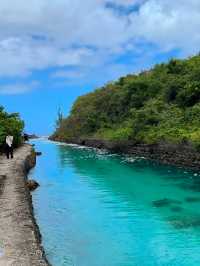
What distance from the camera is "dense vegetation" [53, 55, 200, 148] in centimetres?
4431

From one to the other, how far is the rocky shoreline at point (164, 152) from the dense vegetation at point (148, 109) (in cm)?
52

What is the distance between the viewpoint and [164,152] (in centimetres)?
4153

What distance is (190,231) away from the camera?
17.2 m

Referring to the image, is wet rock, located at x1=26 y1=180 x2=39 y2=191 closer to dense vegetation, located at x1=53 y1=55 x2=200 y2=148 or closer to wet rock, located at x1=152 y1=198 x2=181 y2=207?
wet rock, located at x1=152 y1=198 x2=181 y2=207

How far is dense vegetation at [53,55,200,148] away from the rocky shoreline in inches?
20.6

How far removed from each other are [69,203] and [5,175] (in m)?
4.15

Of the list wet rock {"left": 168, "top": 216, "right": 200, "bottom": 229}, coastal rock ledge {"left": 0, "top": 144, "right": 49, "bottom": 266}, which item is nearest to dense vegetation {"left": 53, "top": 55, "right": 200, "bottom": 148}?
wet rock {"left": 168, "top": 216, "right": 200, "bottom": 229}

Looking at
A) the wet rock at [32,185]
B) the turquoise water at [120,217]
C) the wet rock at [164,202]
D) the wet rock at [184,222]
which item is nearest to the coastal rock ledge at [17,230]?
the turquoise water at [120,217]

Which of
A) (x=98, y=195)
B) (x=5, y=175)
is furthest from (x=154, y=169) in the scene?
(x=5, y=175)

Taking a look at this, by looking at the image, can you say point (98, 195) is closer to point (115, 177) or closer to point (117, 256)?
point (115, 177)

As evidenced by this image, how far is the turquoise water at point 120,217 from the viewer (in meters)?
14.8

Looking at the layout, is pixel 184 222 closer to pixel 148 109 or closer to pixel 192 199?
pixel 192 199

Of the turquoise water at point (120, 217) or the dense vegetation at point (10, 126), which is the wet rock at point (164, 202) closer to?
the turquoise water at point (120, 217)

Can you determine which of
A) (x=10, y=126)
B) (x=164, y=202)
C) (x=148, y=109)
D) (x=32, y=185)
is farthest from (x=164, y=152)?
(x=164, y=202)
